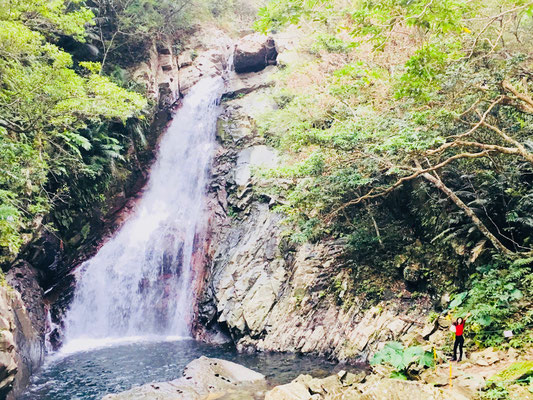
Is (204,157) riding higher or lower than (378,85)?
lower

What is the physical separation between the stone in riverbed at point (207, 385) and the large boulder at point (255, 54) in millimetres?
21771

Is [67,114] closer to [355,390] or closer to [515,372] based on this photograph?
[355,390]

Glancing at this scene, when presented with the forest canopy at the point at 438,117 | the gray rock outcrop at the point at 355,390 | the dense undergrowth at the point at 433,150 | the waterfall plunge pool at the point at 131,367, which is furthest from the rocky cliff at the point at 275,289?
the gray rock outcrop at the point at 355,390

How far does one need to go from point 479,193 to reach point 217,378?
29.5 feet

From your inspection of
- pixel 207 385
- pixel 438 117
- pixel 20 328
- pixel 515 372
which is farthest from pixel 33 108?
pixel 515 372

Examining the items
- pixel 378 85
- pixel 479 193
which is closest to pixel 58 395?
pixel 479 193

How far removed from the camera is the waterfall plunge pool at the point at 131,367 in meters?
10.2

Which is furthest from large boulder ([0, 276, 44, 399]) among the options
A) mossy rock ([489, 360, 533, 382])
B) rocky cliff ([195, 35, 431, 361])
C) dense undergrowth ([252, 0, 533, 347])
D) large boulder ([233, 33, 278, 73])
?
large boulder ([233, 33, 278, 73])

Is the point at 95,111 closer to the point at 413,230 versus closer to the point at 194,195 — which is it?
the point at 194,195

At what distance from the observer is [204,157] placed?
22688 millimetres

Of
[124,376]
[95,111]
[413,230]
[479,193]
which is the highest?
[95,111]

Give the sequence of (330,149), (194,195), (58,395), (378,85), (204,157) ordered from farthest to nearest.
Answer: (204,157), (194,195), (378,85), (330,149), (58,395)

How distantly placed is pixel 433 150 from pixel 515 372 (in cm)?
456

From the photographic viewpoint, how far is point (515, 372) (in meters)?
5.55
